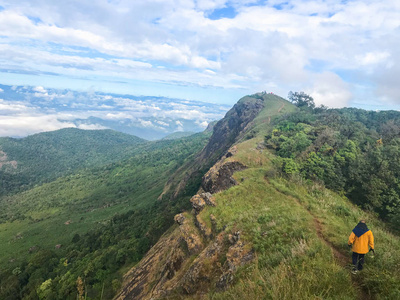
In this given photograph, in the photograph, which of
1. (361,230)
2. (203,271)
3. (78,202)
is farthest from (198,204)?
(78,202)

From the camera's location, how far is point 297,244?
10.9 m

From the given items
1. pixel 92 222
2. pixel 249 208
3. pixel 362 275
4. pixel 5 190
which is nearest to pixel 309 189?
pixel 249 208

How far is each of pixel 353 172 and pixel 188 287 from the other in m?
25.5

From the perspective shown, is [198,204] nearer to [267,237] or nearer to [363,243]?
[267,237]

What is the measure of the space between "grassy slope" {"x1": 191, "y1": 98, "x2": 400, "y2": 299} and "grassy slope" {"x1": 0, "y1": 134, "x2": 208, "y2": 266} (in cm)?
6681

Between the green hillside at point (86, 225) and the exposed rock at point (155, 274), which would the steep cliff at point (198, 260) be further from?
the green hillside at point (86, 225)

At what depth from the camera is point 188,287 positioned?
1375 centimetres

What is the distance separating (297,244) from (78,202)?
471 ft

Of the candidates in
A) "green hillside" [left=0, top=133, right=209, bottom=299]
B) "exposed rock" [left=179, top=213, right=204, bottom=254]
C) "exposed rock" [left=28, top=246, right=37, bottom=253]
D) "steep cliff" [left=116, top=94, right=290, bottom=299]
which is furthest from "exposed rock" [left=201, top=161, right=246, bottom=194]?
"exposed rock" [left=28, top=246, right=37, bottom=253]

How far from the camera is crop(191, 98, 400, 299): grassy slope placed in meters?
7.22

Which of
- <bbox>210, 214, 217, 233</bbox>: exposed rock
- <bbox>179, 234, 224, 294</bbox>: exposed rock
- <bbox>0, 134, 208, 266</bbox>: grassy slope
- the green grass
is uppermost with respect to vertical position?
the green grass

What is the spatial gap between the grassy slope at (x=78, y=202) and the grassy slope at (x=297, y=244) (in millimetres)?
66808

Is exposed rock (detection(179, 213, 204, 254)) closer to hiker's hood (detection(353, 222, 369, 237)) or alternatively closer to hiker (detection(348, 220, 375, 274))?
hiker (detection(348, 220, 375, 274))

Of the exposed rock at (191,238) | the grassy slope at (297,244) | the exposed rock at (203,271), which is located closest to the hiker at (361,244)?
the grassy slope at (297,244)
